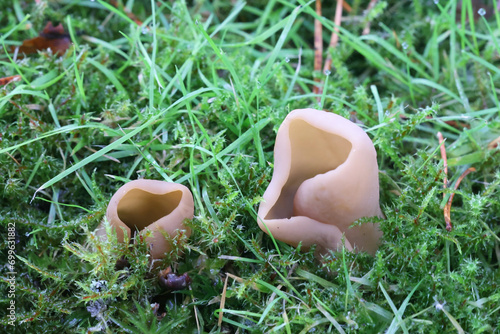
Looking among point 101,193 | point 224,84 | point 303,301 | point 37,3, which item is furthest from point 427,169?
point 37,3

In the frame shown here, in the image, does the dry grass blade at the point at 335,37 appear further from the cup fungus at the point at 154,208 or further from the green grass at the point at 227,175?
the cup fungus at the point at 154,208

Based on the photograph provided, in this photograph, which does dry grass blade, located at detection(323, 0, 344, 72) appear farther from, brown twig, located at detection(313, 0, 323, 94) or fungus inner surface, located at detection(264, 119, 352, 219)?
fungus inner surface, located at detection(264, 119, 352, 219)

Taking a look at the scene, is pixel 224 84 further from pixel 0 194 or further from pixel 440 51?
pixel 440 51

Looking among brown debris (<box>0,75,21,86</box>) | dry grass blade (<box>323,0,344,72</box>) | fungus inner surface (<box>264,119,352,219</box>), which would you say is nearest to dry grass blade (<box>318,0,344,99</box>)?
dry grass blade (<box>323,0,344,72</box>)

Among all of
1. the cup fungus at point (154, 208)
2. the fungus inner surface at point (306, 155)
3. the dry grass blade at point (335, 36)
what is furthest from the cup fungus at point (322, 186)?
the dry grass blade at point (335, 36)

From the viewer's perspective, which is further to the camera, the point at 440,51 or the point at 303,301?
the point at 440,51

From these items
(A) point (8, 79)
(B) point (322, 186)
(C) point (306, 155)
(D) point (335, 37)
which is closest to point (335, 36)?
(D) point (335, 37)
